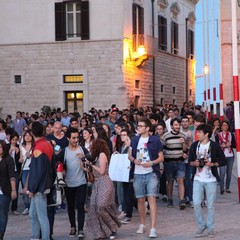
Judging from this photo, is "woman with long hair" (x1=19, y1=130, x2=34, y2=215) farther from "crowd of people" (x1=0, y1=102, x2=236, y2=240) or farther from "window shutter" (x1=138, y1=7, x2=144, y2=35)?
"window shutter" (x1=138, y1=7, x2=144, y2=35)

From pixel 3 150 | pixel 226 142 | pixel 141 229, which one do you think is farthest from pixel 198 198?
pixel 226 142

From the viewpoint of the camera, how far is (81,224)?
11031mm

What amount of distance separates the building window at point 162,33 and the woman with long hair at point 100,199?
104 ft

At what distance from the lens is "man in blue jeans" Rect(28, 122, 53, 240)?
9.96m

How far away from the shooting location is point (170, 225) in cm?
1220

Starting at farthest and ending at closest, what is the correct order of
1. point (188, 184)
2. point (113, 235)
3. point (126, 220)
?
point (188, 184) < point (126, 220) < point (113, 235)

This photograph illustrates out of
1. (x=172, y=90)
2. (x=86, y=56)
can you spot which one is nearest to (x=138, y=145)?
(x=86, y=56)

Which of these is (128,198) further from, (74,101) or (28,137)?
(74,101)

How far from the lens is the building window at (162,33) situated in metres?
42.2

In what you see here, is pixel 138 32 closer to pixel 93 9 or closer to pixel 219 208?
pixel 93 9

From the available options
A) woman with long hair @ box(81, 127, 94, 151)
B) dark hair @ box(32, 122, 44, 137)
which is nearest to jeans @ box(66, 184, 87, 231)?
dark hair @ box(32, 122, 44, 137)

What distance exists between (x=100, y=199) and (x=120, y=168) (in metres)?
2.08

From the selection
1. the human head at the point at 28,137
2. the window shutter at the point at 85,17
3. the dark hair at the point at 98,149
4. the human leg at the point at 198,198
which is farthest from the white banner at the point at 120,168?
the window shutter at the point at 85,17

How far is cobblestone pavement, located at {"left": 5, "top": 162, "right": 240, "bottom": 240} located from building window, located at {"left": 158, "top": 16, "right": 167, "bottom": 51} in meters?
28.2
